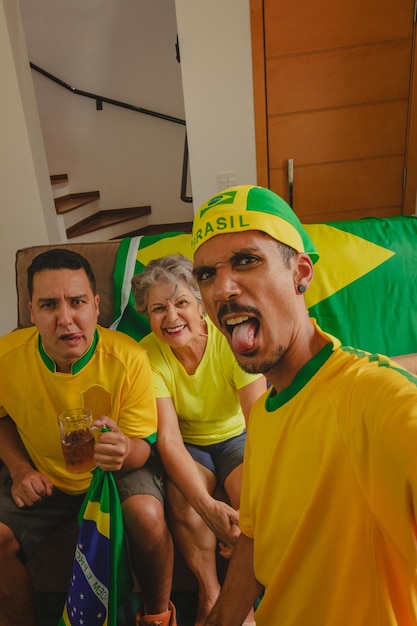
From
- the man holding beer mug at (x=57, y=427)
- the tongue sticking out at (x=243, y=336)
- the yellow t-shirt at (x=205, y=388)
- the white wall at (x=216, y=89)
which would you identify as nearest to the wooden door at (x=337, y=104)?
the white wall at (x=216, y=89)

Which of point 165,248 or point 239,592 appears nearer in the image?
point 239,592

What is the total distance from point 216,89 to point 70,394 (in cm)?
194

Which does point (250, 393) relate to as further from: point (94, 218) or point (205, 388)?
point (94, 218)

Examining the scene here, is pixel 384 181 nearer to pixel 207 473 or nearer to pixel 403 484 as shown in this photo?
pixel 207 473

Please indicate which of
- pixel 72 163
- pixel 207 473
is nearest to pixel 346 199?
pixel 207 473

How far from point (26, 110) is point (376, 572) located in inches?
113

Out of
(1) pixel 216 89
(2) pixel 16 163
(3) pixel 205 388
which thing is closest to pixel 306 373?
(3) pixel 205 388

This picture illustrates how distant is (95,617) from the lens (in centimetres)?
108

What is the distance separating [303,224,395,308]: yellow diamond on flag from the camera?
1706mm

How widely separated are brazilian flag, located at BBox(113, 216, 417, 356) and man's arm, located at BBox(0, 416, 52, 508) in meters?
0.55

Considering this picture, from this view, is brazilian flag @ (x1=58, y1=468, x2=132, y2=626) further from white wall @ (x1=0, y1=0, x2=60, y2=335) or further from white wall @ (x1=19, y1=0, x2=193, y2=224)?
white wall @ (x1=19, y1=0, x2=193, y2=224)

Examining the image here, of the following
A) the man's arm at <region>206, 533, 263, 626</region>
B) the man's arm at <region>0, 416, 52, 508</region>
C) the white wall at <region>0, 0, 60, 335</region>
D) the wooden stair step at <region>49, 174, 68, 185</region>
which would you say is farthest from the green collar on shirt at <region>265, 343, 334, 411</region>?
the wooden stair step at <region>49, 174, 68, 185</region>

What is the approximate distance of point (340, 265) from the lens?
1714 millimetres

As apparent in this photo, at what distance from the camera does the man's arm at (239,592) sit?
90 centimetres
